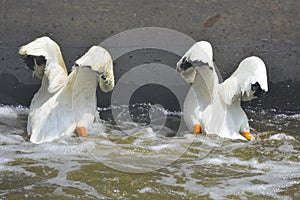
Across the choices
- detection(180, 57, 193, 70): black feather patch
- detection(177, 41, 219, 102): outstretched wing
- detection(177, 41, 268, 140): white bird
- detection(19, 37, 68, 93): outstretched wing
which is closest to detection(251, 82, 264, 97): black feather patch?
detection(177, 41, 268, 140): white bird

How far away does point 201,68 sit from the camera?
6094 mm

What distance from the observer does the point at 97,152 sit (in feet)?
17.9

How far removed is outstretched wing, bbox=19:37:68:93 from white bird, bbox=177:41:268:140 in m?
1.22

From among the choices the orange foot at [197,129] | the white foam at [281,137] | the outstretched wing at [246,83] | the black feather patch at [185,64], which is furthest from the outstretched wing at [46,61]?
the white foam at [281,137]

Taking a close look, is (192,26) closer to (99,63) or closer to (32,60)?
(99,63)

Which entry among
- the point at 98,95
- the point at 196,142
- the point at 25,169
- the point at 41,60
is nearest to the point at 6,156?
the point at 25,169

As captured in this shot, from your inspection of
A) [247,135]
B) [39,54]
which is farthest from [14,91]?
[247,135]

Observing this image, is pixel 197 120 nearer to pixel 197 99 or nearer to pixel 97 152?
pixel 197 99

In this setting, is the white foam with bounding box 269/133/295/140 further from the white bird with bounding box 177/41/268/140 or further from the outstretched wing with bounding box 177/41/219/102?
the outstretched wing with bounding box 177/41/219/102

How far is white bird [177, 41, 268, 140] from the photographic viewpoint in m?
5.98

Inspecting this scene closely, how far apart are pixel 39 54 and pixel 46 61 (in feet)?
0.45

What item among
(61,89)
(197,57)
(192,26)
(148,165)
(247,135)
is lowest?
(148,165)

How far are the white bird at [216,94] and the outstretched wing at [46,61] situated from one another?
122cm

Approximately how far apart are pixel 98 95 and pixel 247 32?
2004 mm
